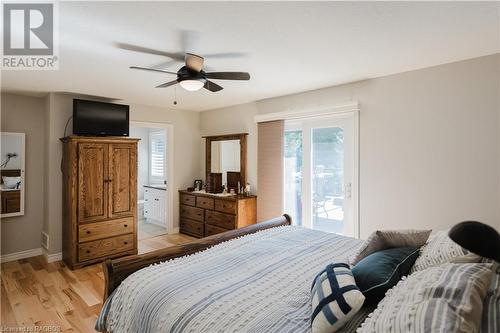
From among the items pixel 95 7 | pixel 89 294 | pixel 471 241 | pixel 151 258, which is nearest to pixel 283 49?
pixel 95 7

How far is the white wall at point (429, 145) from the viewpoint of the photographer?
8.27ft

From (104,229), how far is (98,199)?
433 millimetres

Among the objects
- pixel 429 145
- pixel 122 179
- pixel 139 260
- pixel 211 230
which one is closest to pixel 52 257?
pixel 122 179

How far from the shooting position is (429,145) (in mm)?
2828

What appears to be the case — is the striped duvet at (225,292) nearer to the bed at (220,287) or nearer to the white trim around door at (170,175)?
the bed at (220,287)

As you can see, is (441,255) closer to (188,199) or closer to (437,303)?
(437,303)

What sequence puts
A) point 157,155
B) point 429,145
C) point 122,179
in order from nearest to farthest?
point 429,145
point 122,179
point 157,155

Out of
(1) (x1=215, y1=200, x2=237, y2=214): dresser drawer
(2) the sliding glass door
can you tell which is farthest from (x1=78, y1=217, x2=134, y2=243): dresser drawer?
(2) the sliding glass door

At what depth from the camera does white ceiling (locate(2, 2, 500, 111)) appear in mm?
1723

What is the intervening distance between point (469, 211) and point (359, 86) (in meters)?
1.74

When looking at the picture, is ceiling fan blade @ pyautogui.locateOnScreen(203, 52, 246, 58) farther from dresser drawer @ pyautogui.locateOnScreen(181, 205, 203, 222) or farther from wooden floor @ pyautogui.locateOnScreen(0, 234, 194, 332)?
dresser drawer @ pyautogui.locateOnScreen(181, 205, 203, 222)

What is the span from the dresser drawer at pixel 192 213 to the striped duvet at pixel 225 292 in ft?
8.60

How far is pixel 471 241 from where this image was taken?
55cm

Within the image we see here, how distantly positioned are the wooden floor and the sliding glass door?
8.89 feet
